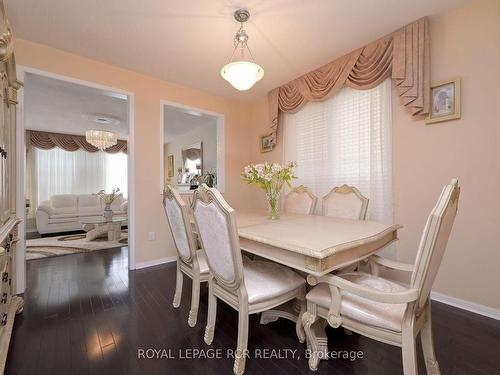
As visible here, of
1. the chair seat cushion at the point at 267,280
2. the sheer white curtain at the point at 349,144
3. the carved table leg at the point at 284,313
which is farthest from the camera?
the sheer white curtain at the point at 349,144

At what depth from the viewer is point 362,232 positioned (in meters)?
1.48

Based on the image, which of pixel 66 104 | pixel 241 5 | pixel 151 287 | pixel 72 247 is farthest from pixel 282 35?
pixel 72 247

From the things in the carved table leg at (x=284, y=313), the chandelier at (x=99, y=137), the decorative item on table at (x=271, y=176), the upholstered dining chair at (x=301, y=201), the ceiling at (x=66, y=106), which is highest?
the ceiling at (x=66, y=106)

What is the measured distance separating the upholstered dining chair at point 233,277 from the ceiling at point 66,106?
2.43 metres

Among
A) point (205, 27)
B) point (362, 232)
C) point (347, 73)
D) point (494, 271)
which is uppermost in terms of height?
point (205, 27)

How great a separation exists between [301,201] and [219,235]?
1.61 metres

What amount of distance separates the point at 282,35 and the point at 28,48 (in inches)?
98.7

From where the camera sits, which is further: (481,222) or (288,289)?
(481,222)

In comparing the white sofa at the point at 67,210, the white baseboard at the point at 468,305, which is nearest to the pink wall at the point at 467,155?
the white baseboard at the point at 468,305

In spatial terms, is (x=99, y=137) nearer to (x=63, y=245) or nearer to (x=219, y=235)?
(x=63, y=245)

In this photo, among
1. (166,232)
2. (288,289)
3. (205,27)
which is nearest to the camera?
(288,289)

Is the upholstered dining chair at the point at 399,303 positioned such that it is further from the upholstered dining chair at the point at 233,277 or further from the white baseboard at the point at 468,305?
the white baseboard at the point at 468,305

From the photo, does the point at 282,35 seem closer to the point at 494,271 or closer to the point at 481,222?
the point at 481,222

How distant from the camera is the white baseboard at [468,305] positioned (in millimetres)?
1773
